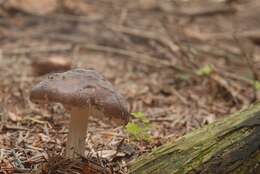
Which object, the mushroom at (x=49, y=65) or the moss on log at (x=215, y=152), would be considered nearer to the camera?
the moss on log at (x=215, y=152)

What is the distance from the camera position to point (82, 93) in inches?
92.2

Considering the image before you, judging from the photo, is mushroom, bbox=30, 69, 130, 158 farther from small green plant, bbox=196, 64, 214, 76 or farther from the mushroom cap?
small green plant, bbox=196, 64, 214, 76

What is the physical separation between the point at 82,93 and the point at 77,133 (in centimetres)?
34

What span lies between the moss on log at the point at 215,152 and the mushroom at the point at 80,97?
0.28 m

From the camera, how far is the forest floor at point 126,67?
310 centimetres

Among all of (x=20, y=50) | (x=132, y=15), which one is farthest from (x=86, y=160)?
(x=132, y=15)

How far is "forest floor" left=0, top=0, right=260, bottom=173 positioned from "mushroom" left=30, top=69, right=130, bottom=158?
0.14 metres

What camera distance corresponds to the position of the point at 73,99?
91.4 inches

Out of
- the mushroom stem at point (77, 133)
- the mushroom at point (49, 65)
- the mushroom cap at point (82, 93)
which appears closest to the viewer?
the mushroom cap at point (82, 93)

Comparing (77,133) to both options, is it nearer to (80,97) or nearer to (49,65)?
(80,97)

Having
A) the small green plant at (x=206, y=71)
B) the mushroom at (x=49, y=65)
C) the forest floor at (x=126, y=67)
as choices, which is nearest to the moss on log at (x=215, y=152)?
the forest floor at (x=126, y=67)

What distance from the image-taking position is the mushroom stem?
2.58m

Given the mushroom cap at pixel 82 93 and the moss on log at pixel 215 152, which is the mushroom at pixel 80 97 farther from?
the moss on log at pixel 215 152

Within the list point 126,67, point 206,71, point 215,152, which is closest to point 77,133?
point 215,152
